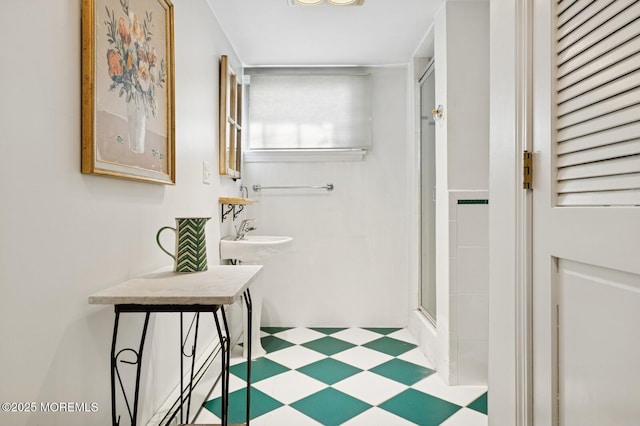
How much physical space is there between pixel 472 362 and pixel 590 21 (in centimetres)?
199

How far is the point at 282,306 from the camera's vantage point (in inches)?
137

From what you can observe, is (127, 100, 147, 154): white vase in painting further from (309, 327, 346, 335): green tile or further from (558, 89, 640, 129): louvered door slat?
(309, 327, 346, 335): green tile

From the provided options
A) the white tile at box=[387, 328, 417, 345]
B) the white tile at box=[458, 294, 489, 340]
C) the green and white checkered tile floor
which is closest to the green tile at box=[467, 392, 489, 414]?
the green and white checkered tile floor

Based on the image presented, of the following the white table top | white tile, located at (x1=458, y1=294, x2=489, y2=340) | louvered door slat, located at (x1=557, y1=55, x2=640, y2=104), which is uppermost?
louvered door slat, located at (x1=557, y1=55, x2=640, y2=104)

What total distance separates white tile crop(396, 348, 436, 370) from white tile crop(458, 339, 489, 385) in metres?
0.28

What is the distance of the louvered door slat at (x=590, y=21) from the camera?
769mm

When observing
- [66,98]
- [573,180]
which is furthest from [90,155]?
[573,180]

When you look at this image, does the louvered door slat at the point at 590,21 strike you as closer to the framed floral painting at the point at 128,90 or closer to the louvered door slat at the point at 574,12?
the louvered door slat at the point at 574,12

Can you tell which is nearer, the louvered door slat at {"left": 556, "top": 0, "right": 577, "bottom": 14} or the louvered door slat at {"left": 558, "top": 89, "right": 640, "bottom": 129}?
the louvered door slat at {"left": 558, "top": 89, "right": 640, "bottom": 129}

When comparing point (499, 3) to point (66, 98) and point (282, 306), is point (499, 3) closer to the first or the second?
point (66, 98)

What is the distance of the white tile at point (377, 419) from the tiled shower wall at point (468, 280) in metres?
0.56

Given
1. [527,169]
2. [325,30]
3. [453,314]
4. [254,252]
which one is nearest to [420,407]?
[453,314]

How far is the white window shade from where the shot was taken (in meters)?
3.42

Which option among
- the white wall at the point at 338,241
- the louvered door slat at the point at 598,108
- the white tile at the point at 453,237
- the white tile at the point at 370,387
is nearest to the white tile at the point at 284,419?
the white tile at the point at 370,387
